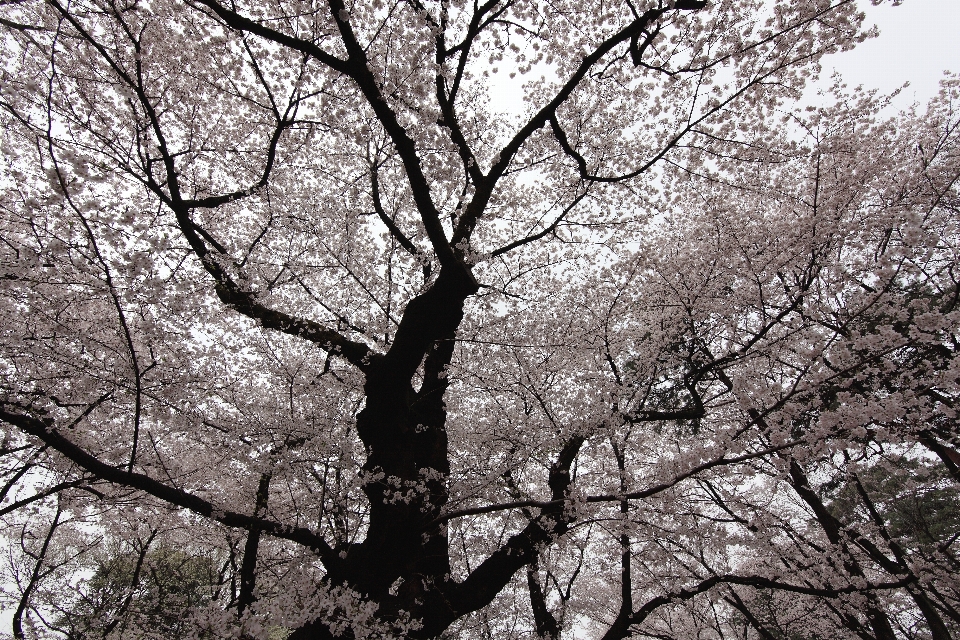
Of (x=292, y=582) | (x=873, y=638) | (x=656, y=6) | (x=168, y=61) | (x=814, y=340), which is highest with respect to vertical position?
(x=168, y=61)

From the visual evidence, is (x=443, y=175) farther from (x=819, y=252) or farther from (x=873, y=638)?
(x=873, y=638)

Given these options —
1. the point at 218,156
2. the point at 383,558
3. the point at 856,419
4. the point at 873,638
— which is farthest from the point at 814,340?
the point at 218,156

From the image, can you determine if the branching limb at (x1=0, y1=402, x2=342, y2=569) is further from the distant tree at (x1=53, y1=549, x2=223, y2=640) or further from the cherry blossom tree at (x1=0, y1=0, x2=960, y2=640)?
the distant tree at (x1=53, y1=549, x2=223, y2=640)

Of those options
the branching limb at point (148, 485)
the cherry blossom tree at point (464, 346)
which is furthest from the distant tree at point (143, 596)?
the branching limb at point (148, 485)

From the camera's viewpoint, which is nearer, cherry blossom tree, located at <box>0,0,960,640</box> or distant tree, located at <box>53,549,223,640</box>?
cherry blossom tree, located at <box>0,0,960,640</box>

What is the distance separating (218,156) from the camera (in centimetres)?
738

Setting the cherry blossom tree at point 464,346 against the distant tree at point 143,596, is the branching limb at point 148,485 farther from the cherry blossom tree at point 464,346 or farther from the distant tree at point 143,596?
the distant tree at point 143,596

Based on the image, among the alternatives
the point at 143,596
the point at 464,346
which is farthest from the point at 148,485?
the point at 143,596

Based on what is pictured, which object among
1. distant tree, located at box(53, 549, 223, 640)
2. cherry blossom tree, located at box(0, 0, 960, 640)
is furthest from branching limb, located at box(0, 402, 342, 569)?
distant tree, located at box(53, 549, 223, 640)

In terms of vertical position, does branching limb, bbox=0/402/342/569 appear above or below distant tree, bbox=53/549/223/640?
below

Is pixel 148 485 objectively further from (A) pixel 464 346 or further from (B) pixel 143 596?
(B) pixel 143 596

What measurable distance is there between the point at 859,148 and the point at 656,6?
6.04m

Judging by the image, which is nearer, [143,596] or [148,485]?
[148,485]

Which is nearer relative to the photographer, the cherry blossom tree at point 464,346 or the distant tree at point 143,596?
the cherry blossom tree at point 464,346
